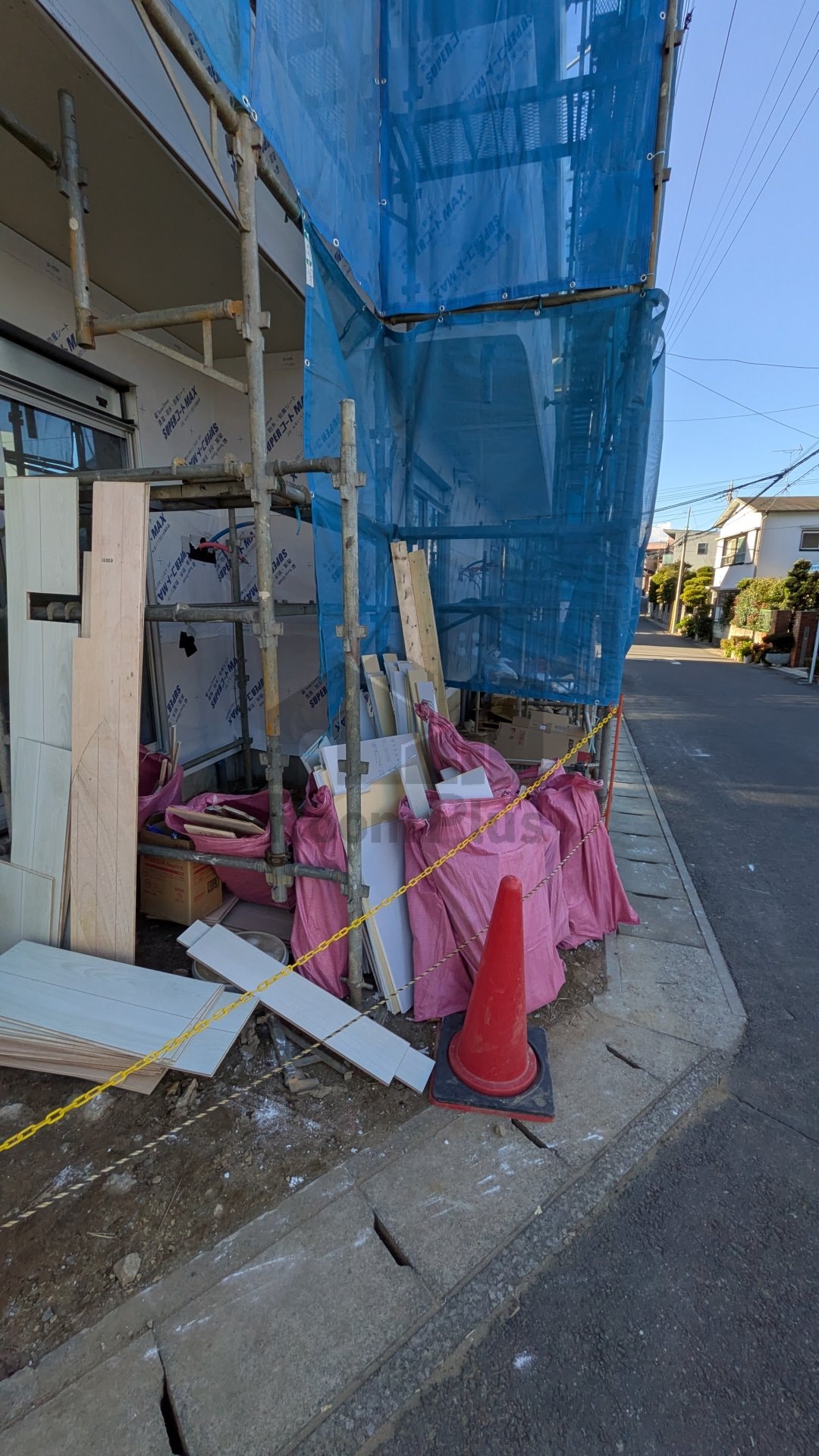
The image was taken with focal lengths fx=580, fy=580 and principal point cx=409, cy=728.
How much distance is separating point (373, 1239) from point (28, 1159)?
1.26 meters

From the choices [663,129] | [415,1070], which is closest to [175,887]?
[415,1070]

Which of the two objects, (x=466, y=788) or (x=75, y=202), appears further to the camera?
(x=466, y=788)

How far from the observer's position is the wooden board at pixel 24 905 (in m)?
2.68

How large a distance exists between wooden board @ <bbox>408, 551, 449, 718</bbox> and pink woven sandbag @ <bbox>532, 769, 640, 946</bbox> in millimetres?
1205

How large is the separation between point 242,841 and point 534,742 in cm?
361

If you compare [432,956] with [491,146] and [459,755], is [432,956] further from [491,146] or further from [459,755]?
[491,146]

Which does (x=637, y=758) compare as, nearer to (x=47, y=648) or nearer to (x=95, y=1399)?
(x=47, y=648)

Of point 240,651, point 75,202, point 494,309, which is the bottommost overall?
point 240,651

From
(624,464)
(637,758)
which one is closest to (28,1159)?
(624,464)

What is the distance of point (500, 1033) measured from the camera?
7.69ft

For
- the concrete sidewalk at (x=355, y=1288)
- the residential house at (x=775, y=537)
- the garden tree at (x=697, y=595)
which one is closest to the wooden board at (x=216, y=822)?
the concrete sidewalk at (x=355, y=1288)

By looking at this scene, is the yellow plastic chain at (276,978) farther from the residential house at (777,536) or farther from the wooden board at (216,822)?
the residential house at (777,536)

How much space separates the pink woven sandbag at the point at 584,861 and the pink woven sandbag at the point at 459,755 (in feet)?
0.81

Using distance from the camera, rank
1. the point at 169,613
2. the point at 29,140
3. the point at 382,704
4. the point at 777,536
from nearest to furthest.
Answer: the point at 29,140, the point at 169,613, the point at 382,704, the point at 777,536
